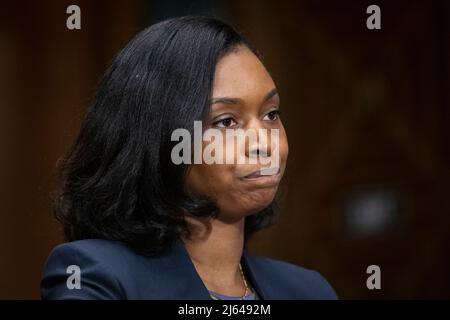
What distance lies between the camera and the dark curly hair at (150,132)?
1331mm

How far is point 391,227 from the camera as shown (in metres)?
2.42

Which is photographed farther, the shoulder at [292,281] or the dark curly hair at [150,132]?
the shoulder at [292,281]

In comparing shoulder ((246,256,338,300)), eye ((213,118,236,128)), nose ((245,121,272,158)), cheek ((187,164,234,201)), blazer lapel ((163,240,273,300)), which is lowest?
shoulder ((246,256,338,300))

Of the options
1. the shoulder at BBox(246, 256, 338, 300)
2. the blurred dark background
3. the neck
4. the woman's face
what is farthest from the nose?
the blurred dark background

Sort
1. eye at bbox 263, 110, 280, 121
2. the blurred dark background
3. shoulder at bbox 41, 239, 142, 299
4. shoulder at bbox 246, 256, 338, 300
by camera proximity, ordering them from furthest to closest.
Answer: the blurred dark background → shoulder at bbox 246, 256, 338, 300 → eye at bbox 263, 110, 280, 121 → shoulder at bbox 41, 239, 142, 299

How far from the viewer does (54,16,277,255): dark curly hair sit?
1.33m

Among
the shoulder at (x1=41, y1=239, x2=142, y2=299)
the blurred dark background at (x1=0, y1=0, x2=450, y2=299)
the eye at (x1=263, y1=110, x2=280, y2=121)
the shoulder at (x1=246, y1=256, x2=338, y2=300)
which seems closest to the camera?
the shoulder at (x1=41, y1=239, x2=142, y2=299)

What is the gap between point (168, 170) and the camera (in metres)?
1.35

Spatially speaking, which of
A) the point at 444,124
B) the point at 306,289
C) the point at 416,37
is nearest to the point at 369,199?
the point at 444,124

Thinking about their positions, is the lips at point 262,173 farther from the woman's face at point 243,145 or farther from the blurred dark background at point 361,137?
the blurred dark background at point 361,137

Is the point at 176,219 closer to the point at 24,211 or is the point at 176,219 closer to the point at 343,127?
the point at 24,211

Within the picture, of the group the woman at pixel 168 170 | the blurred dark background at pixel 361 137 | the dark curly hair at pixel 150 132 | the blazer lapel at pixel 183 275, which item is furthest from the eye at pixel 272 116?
the blurred dark background at pixel 361 137

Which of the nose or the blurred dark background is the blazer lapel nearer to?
the nose

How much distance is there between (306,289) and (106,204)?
476 millimetres
